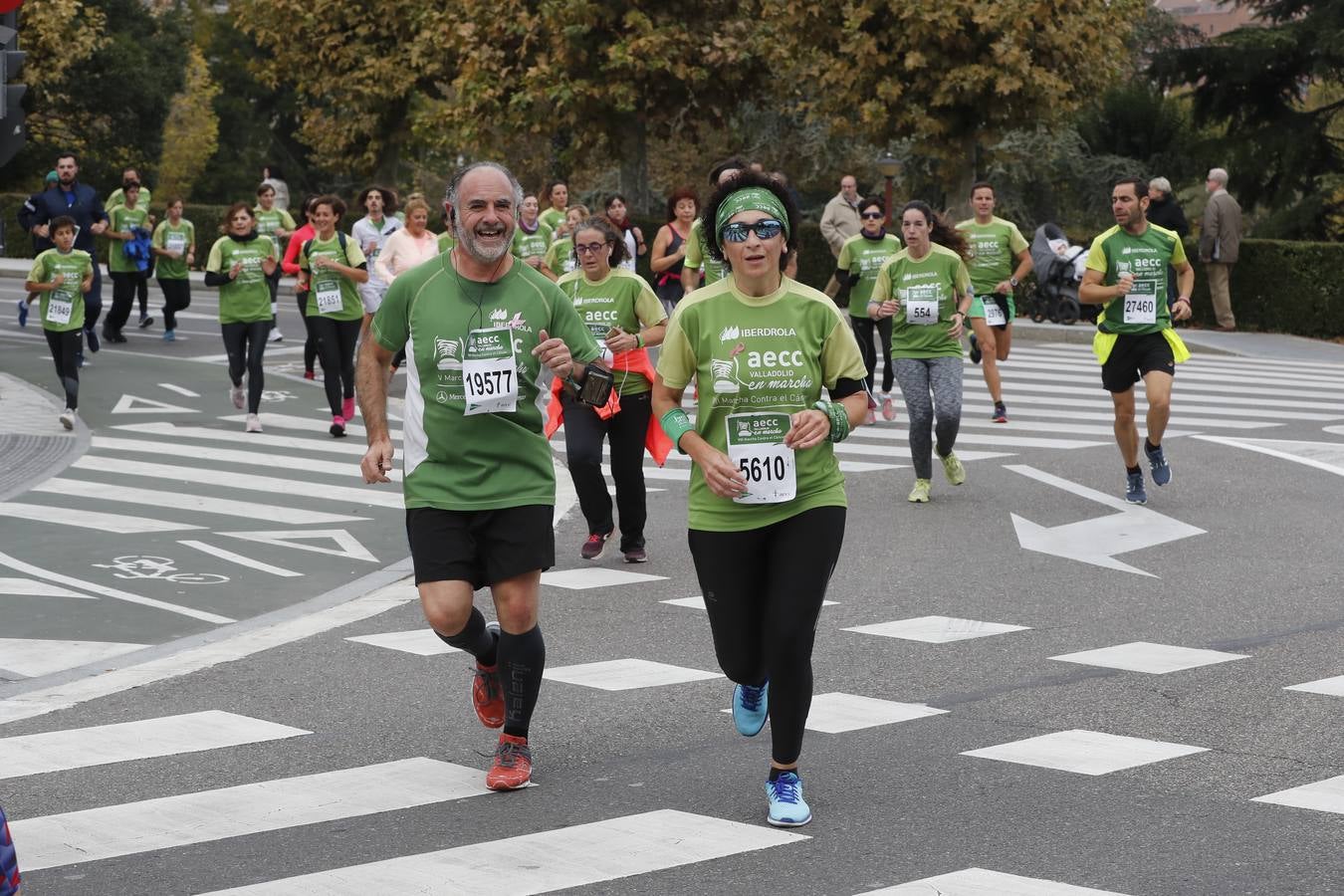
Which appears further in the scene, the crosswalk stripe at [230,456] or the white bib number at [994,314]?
the white bib number at [994,314]

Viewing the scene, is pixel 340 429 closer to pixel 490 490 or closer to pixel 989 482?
pixel 989 482

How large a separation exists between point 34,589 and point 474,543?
4343 millimetres

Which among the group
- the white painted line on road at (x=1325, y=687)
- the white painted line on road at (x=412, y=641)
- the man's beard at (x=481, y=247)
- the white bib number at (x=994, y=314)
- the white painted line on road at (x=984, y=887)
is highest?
the man's beard at (x=481, y=247)

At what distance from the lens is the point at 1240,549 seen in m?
11.1

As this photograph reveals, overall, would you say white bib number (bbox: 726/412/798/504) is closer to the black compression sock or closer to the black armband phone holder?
the black armband phone holder

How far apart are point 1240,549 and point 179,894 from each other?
24.3ft

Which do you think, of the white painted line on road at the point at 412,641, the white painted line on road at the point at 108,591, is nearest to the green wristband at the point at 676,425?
the white painted line on road at the point at 412,641

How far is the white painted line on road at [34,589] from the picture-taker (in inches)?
382

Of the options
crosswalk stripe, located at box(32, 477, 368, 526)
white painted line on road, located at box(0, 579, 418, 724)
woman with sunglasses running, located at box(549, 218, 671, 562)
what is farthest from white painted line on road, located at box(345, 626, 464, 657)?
crosswalk stripe, located at box(32, 477, 368, 526)

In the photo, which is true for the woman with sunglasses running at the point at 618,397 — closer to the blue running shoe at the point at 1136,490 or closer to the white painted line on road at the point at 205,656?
the white painted line on road at the point at 205,656

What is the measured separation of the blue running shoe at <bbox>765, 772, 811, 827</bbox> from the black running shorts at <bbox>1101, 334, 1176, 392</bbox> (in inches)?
286

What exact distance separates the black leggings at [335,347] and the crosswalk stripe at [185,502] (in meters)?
2.86

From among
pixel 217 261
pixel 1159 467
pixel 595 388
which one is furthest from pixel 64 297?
pixel 595 388

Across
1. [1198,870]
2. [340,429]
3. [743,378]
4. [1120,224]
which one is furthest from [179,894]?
[340,429]
